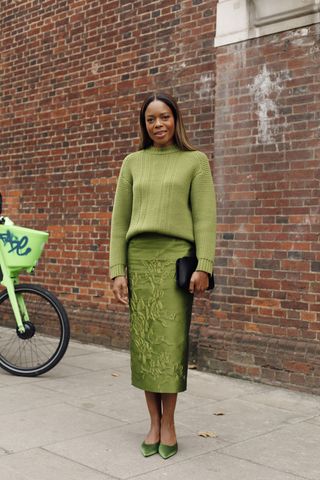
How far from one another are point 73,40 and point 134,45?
3.48ft

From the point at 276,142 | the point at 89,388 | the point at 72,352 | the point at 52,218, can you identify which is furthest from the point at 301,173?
the point at 52,218

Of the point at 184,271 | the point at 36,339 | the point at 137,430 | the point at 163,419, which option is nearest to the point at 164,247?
the point at 184,271

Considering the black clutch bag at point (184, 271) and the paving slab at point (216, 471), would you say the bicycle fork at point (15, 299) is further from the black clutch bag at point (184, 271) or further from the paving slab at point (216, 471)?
the paving slab at point (216, 471)

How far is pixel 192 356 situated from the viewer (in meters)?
5.99

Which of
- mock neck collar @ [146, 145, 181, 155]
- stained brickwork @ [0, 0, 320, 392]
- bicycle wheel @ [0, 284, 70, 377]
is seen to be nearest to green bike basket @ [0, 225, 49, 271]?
bicycle wheel @ [0, 284, 70, 377]

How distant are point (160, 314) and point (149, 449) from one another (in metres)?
0.75

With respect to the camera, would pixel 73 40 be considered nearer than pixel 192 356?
No

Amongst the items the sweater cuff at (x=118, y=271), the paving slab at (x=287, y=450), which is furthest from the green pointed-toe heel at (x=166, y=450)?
the sweater cuff at (x=118, y=271)

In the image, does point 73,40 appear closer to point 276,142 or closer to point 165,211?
point 276,142

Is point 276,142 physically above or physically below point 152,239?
above

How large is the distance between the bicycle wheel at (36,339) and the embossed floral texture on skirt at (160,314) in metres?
1.94

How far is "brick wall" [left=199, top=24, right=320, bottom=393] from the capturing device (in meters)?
5.22

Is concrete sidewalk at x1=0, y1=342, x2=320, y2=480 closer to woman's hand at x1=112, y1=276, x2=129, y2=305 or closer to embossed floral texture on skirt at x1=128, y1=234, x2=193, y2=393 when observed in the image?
embossed floral texture on skirt at x1=128, y1=234, x2=193, y2=393

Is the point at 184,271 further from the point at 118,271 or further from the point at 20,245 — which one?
the point at 20,245
